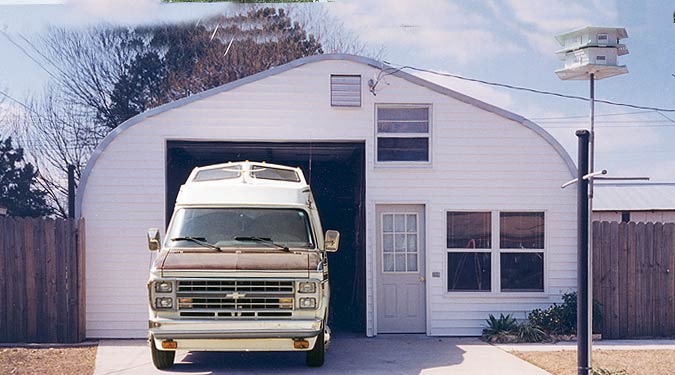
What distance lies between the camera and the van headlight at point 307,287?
10008 millimetres

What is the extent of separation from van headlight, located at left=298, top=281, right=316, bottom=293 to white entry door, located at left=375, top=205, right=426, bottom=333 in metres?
4.12

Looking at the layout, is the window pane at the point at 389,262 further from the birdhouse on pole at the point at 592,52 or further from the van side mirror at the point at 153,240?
the birdhouse on pole at the point at 592,52

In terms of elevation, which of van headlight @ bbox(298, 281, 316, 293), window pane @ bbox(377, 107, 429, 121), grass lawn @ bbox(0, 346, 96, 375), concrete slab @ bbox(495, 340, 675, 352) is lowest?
concrete slab @ bbox(495, 340, 675, 352)

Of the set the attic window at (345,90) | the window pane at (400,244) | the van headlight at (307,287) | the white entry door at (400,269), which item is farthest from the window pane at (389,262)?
the van headlight at (307,287)

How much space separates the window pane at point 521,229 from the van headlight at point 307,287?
5.19 metres

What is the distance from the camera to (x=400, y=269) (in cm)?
1415

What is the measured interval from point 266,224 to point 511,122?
5.39 meters

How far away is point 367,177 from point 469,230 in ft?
6.76

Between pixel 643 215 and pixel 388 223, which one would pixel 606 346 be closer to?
pixel 388 223

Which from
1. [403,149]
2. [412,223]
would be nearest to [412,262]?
[412,223]

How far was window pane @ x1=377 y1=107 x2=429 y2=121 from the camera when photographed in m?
14.1

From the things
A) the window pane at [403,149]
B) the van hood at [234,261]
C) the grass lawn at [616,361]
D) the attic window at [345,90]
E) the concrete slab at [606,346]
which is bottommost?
the concrete slab at [606,346]

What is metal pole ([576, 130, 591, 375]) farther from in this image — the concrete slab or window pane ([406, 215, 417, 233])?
window pane ([406, 215, 417, 233])

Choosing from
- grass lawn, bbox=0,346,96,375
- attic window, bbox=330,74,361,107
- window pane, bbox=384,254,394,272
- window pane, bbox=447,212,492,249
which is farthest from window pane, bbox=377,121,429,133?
grass lawn, bbox=0,346,96,375
